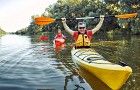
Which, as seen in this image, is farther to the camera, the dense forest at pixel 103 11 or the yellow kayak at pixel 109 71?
the dense forest at pixel 103 11

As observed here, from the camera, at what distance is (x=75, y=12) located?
3418 inches

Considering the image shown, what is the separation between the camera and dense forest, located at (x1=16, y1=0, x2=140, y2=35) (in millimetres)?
55594

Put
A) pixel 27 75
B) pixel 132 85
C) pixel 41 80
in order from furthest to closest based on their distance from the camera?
pixel 27 75 < pixel 41 80 < pixel 132 85

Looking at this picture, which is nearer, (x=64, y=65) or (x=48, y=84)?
(x=48, y=84)

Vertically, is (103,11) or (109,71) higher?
(103,11)

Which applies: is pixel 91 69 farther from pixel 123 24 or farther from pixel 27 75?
pixel 123 24

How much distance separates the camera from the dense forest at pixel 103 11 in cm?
5559

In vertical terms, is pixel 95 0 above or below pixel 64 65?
above

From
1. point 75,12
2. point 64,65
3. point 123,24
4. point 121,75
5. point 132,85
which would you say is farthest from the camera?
point 75,12

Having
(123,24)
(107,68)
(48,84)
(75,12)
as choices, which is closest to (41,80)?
(48,84)

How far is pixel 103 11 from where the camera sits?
6931 cm

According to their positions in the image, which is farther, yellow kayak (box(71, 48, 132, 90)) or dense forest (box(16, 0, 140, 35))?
dense forest (box(16, 0, 140, 35))

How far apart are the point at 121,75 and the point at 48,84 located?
2.92 meters

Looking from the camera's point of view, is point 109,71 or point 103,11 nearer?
point 109,71
